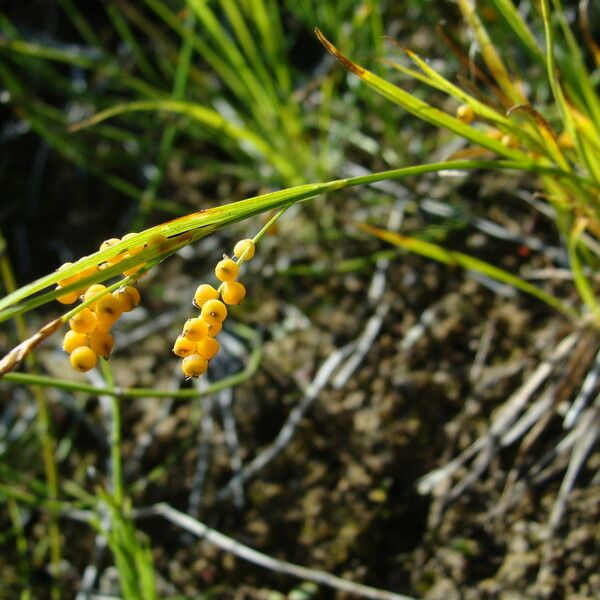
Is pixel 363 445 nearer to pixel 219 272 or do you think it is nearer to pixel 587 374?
pixel 587 374

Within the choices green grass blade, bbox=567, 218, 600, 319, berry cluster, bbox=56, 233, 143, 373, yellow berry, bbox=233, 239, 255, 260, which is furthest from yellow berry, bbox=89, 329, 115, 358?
green grass blade, bbox=567, 218, 600, 319

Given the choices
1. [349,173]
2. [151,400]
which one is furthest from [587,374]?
[151,400]

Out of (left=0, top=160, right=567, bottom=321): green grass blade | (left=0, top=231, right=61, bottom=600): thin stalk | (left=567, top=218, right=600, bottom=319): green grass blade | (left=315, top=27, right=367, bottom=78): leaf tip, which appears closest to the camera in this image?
(left=0, top=160, right=567, bottom=321): green grass blade

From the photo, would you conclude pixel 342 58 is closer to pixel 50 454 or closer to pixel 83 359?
pixel 83 359

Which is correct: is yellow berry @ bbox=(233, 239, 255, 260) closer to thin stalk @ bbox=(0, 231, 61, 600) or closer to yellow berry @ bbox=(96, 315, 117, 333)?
yellow berry @ bbox=(96, 315, 117, 333)

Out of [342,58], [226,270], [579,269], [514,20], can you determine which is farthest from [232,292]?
[579,269]

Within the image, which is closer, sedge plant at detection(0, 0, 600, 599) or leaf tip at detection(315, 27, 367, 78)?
sedge plant at detection(0, 0, 600, 599)

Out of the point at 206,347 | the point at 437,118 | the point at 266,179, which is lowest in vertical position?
the point at 206,347
